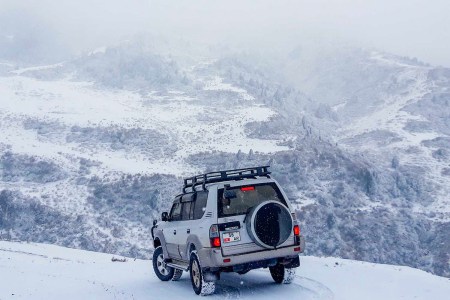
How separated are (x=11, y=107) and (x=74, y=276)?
13480 centimetres

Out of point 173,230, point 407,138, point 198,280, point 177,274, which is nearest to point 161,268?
point 177,274

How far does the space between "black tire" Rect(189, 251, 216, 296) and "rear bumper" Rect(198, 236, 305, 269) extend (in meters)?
0.40

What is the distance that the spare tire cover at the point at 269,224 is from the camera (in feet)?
31.9

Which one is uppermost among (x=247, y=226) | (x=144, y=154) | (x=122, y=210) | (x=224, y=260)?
(x=247, y=226)

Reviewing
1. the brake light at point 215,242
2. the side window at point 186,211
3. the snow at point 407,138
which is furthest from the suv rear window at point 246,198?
the snow at point 407,138

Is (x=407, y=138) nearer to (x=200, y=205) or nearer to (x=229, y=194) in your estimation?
(x=200, y=205)

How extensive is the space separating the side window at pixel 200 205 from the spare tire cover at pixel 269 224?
1265mm

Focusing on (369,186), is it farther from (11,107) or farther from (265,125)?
(11,107)

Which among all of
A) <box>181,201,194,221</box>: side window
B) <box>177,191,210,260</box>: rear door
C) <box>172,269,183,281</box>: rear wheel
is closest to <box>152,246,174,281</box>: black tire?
<box>172,269,183,281</box>: rear wheel

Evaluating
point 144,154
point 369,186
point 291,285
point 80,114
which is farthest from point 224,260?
point 80,114

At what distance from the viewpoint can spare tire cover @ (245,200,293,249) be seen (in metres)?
9.73

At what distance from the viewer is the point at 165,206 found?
102500 millimetres

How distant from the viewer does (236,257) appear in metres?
9.82

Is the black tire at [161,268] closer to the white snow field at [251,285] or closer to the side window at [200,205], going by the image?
the white snow field at [251,285]
